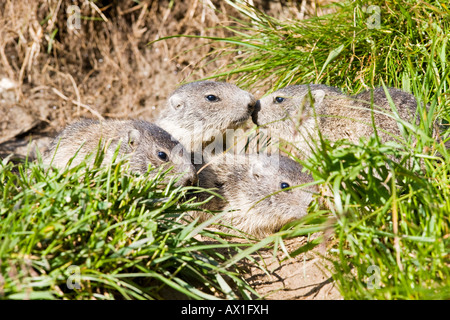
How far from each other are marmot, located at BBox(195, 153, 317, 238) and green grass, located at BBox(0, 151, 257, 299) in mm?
1638

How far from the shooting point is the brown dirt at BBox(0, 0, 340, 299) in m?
9.00

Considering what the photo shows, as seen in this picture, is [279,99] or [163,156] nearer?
[163,156]

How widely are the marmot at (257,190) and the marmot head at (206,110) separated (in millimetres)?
542

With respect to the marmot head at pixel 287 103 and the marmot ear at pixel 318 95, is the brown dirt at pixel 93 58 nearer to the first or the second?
the marmot head at pixel 287 103

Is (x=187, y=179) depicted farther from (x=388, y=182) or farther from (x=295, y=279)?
(x=388, y=182)

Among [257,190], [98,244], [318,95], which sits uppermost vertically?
[318,95]

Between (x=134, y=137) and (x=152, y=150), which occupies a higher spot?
(x=134, y=137)

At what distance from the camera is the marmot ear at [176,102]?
7.02m

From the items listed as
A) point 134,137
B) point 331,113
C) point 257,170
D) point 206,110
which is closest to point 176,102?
point 206,110

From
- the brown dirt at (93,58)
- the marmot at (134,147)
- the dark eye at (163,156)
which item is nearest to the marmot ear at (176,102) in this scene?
the marmot at (134,147)

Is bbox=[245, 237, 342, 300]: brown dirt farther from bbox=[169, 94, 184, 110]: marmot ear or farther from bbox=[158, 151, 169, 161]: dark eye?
bbox=[169, 94, 184, 110]: marmot ear

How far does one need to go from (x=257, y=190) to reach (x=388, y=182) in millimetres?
2512

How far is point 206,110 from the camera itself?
22.3 feet

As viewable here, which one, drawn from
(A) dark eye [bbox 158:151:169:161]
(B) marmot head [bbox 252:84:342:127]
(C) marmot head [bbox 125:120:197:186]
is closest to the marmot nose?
(C) marmot head [bbox 125:120:197:186]
